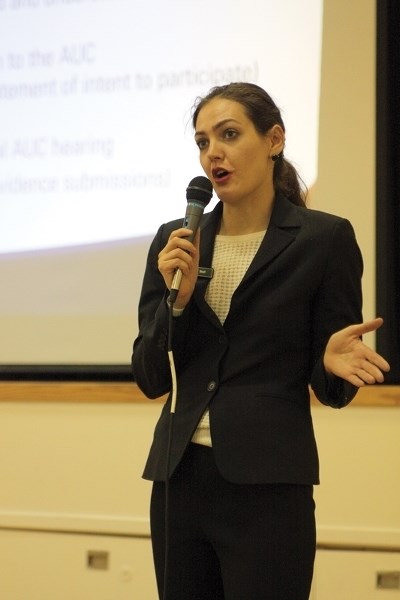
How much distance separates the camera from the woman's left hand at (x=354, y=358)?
1.15 meters

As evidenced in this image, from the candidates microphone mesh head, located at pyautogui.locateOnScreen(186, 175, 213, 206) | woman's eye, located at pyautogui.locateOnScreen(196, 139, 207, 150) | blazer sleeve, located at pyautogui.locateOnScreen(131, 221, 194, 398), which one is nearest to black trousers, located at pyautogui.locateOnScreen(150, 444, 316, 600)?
blazer sleeve, located at pyautogui.locateOnScreen(131, 221, 194, 398)

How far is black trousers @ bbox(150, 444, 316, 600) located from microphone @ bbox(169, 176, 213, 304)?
252mm

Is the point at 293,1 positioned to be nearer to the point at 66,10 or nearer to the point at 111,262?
the point at 66,10

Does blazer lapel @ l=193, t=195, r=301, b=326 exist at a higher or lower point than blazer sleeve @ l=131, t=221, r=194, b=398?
higher

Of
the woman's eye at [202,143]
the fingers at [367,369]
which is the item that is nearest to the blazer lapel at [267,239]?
the woman's eye at [202,143]

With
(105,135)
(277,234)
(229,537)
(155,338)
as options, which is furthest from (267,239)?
(105,135)

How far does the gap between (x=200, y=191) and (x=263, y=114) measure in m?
0.21

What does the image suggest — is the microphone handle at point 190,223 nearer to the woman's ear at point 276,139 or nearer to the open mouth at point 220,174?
the open mouth at point 220,174

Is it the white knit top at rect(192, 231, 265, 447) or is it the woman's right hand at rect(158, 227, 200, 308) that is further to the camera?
the white knit top at rect(192, 231, 265, 447)

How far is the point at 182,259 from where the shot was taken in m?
1.21

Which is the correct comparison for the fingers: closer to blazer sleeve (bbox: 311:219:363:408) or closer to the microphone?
blazer sleeve (bbox: 311:219:363:408)

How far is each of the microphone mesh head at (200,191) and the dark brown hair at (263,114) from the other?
146 mm

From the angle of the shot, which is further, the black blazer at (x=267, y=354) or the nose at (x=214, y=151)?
the nose at (x=214, y=151)

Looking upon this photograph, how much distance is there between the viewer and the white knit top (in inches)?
51.6
